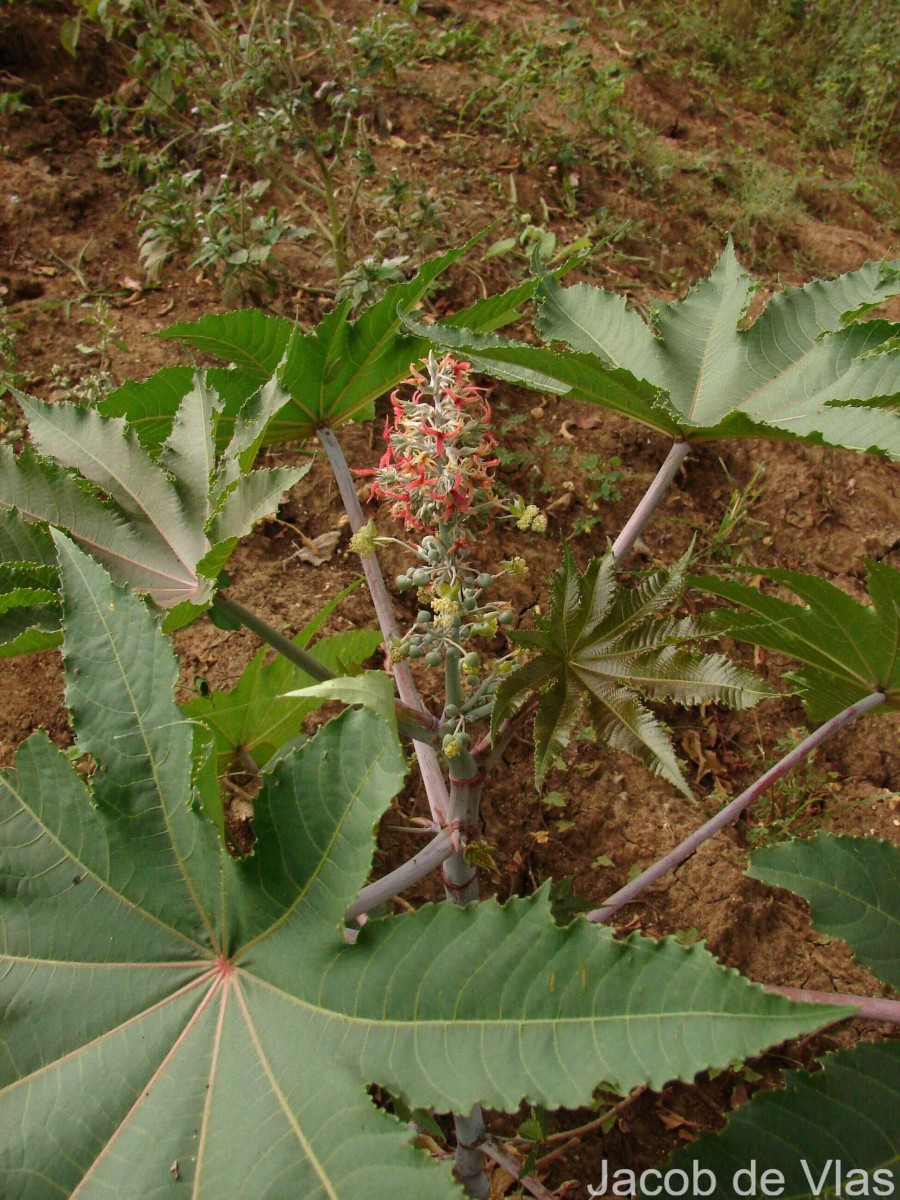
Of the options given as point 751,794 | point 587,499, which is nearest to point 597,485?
point 587,499

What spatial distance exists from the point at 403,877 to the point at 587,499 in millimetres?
1808

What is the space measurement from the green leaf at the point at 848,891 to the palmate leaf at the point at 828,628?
27cm

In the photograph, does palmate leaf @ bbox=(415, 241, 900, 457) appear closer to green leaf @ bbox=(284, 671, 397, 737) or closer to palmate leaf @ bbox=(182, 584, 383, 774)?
green leaf @ bbox=(284, 671, 397, 737)

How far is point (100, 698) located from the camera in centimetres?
98

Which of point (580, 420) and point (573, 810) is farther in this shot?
point (580, 420)

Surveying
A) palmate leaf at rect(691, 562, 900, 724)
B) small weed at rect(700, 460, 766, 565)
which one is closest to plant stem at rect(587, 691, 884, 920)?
palmate leaf at rect(691, 562, 900, 724)

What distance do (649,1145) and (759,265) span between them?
3.53m

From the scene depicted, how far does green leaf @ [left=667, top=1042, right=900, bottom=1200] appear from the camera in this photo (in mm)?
893

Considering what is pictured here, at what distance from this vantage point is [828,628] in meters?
1.17

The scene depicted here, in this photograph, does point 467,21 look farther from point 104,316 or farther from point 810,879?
point 810,879

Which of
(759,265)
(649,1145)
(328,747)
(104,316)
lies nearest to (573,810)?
(649,1145)

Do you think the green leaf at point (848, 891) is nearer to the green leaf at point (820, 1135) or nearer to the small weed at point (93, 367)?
the green leaf at point (820, 1135)

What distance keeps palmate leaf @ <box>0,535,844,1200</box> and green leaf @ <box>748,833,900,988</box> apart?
41cm

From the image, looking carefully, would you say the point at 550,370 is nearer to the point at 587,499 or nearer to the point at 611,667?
the point at 611,667
